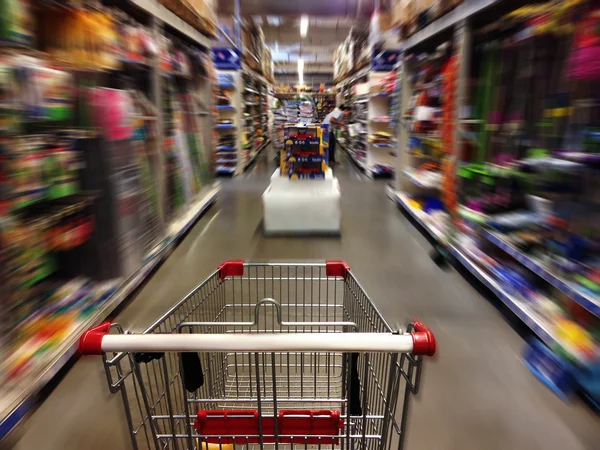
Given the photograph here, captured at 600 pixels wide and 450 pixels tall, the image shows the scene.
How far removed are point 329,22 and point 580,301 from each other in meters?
14.7

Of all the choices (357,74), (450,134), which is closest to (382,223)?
(450,134)

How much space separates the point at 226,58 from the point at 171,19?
4.20 m

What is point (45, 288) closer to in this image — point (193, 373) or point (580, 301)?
point (193, 373)

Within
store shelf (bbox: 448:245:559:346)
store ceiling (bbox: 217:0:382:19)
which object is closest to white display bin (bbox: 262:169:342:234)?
store shelf (bbox: 448:245:559:346)

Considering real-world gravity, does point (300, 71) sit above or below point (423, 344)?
above

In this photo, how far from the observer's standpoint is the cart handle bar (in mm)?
922

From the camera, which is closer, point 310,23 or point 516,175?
point 516,175

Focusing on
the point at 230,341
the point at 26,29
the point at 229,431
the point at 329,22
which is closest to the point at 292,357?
the point at 229,431

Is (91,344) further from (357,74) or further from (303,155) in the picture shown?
(357,74)

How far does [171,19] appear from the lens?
4109mm

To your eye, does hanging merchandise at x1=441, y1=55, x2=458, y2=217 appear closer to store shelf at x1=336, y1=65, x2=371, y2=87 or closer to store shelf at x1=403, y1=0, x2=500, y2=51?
store shelf at x1=403, y1=0, x2=500, y2=51

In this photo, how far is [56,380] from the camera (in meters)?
2.12

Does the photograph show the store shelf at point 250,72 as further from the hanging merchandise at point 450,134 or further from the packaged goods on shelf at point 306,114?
the hanging merchandise at point 450,134

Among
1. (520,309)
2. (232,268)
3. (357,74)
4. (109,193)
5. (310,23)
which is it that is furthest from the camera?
(310,23)
